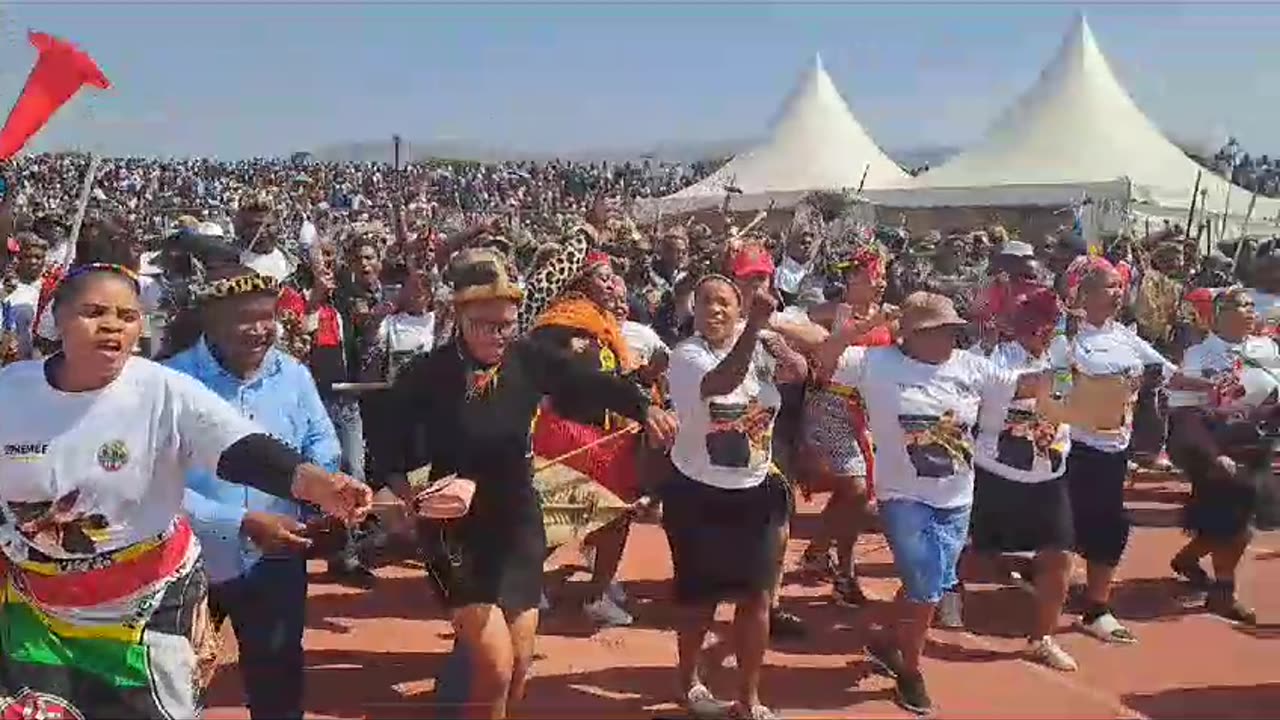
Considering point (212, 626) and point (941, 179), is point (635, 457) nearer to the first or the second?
point (212, 626)

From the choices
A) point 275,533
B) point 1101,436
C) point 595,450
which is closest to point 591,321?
point 595,450

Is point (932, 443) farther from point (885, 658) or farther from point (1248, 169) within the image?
point (1248, 169)

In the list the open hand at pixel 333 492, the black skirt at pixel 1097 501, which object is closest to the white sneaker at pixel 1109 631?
the black skirt at pixel 1097 501

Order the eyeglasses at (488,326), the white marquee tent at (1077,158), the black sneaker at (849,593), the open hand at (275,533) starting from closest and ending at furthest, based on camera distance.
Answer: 1. the open hand at (275,533)
2. the eyeglasses at (488,326)
3. the black sneaker at (849,593)
4. the white marquee tent at (1077,158)

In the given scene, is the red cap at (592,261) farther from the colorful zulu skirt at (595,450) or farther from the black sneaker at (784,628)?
the black sneaker at (784,628)

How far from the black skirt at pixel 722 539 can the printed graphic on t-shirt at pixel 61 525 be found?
97.0 inches

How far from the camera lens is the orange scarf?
5.56m

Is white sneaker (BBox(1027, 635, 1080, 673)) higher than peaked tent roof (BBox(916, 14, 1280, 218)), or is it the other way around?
peaked tent roof (BBox(916, 14, 1280, 218))

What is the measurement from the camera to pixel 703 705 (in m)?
5.36

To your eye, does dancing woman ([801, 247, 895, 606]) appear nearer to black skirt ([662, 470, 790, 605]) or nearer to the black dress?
black skirt ([662, 470, 790, 605])

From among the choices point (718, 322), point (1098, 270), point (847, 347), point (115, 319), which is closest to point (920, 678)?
point (847, 347)

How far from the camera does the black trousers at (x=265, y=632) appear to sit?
410 cm

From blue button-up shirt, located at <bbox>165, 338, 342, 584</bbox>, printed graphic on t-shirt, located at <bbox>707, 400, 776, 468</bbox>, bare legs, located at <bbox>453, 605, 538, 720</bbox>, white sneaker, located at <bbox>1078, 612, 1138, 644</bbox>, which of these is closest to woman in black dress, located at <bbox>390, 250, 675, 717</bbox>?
bare legs, located at <bbox>453, 605, 538, 720</bbox>

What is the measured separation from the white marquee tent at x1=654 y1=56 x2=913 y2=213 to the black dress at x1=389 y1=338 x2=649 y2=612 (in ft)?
66.7
